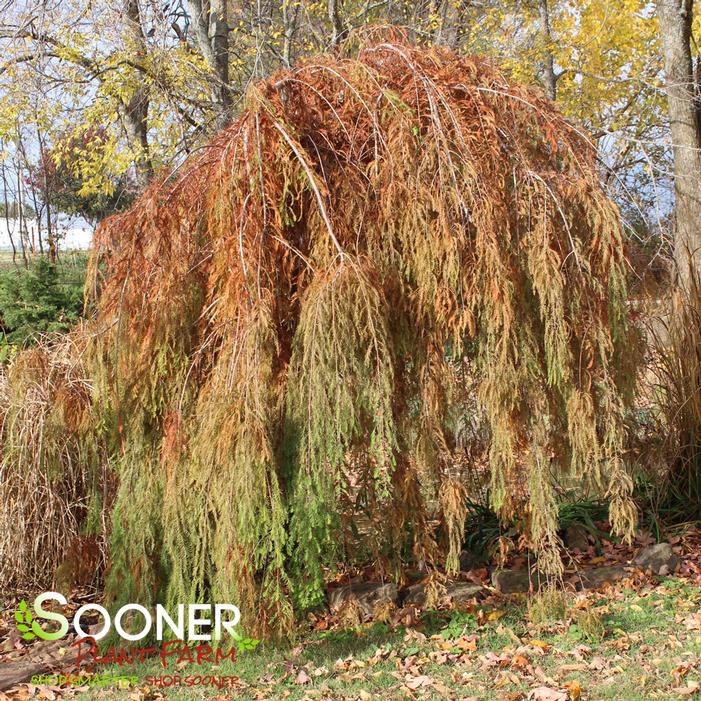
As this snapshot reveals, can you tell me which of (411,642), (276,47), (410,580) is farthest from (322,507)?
(276,47)

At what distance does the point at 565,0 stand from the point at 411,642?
41.2ft

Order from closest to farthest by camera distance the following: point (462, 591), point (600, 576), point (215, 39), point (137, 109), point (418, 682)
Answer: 1. point (418, 682)
2. point (462, 591)
3. point (600, 576)
4. point (215, 39)
5. point (137, 109)

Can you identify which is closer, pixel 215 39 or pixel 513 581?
pixel 513 581

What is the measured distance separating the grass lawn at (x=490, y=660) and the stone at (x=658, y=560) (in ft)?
1.29

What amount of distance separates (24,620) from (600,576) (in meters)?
3.24

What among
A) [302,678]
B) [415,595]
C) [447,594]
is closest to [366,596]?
[415,595]

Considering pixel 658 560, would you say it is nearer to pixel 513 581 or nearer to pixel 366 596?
pixel 513 581

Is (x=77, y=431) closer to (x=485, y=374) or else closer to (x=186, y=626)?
(x=186, y=626)

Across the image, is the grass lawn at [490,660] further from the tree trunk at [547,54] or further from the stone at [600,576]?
the tree trunk at [547,54]

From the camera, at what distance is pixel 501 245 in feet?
12.0

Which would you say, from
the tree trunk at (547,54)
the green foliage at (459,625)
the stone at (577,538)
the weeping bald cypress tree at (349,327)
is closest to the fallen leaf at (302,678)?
the weeping bald cypress tree at (349,327)

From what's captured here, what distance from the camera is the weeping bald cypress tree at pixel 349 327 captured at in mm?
3395

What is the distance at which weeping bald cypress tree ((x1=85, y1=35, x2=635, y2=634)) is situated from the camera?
3.39 meters

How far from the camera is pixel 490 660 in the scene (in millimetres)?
3500
